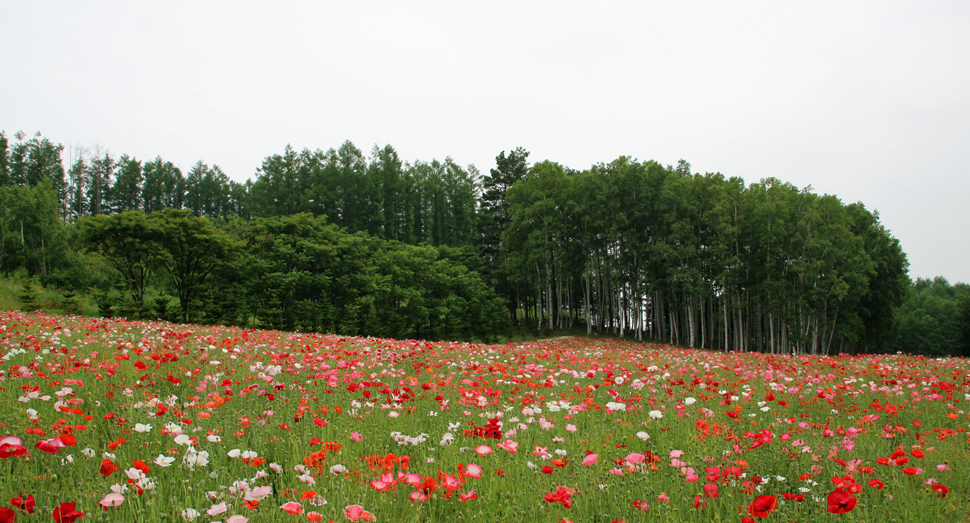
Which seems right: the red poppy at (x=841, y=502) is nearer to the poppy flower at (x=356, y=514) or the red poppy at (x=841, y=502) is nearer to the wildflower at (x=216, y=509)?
the poppy flower at (x=356, y=514)

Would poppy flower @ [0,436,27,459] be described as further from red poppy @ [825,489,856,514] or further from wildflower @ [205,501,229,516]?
red poppy @ [825,489,856,514]

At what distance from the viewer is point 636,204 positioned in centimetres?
3188

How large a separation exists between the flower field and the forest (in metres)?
20.0

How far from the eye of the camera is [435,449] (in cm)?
339

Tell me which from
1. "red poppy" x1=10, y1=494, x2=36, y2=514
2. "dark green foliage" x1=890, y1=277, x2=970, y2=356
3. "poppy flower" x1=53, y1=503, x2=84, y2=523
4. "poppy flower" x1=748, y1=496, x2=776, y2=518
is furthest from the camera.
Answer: "dark green foliage" x1=890, y1=277, x2=970, y2=356

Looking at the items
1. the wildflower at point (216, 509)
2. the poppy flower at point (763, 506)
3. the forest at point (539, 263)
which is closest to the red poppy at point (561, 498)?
the poppy flower at point (763, 506)

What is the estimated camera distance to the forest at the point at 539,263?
24.8 metres

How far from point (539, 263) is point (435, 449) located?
113 feet

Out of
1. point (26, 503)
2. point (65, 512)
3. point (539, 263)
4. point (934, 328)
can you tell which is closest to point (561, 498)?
point (65, 512)

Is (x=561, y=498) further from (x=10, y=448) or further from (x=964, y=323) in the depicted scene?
(x=964, y=323)

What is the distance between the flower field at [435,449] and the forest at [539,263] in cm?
2003

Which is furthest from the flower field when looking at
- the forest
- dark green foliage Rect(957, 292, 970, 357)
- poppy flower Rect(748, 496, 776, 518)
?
dark green foliage Rect(957, 292, 970, 357)

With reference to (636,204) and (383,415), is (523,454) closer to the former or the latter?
(383,415)

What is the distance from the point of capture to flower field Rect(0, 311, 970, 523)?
7.57 feet
